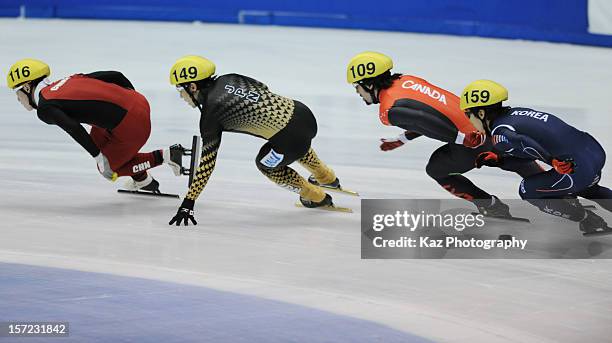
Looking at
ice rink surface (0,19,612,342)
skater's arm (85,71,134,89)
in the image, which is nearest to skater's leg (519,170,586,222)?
ice rink surface (0,19,612,342)

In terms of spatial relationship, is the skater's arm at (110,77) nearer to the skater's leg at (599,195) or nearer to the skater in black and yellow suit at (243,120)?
the skater in black and yellow suit at (243,120)

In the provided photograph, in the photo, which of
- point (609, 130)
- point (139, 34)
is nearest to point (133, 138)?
point (609, 130)

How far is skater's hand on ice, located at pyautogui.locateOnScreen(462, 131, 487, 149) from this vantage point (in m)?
6.74

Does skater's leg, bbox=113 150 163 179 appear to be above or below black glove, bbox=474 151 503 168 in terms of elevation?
below

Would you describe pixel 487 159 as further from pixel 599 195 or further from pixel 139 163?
pixel 139 163

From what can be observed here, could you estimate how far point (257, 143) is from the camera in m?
10.1

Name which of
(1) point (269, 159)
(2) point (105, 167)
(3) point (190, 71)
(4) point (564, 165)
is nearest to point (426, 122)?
(4) point (564, 165)

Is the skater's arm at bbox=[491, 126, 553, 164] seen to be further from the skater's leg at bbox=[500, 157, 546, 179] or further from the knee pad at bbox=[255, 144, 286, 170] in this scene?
the knee pad at bbox=[255, 144, 286, 170]

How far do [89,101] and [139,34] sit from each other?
10481 millimetres

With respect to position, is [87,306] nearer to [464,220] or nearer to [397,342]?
[397,342]

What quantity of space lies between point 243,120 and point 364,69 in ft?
2.76

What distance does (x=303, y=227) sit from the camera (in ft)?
23.2

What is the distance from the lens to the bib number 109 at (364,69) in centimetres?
691

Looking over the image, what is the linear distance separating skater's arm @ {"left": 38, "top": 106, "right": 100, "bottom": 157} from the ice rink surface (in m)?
0.44
